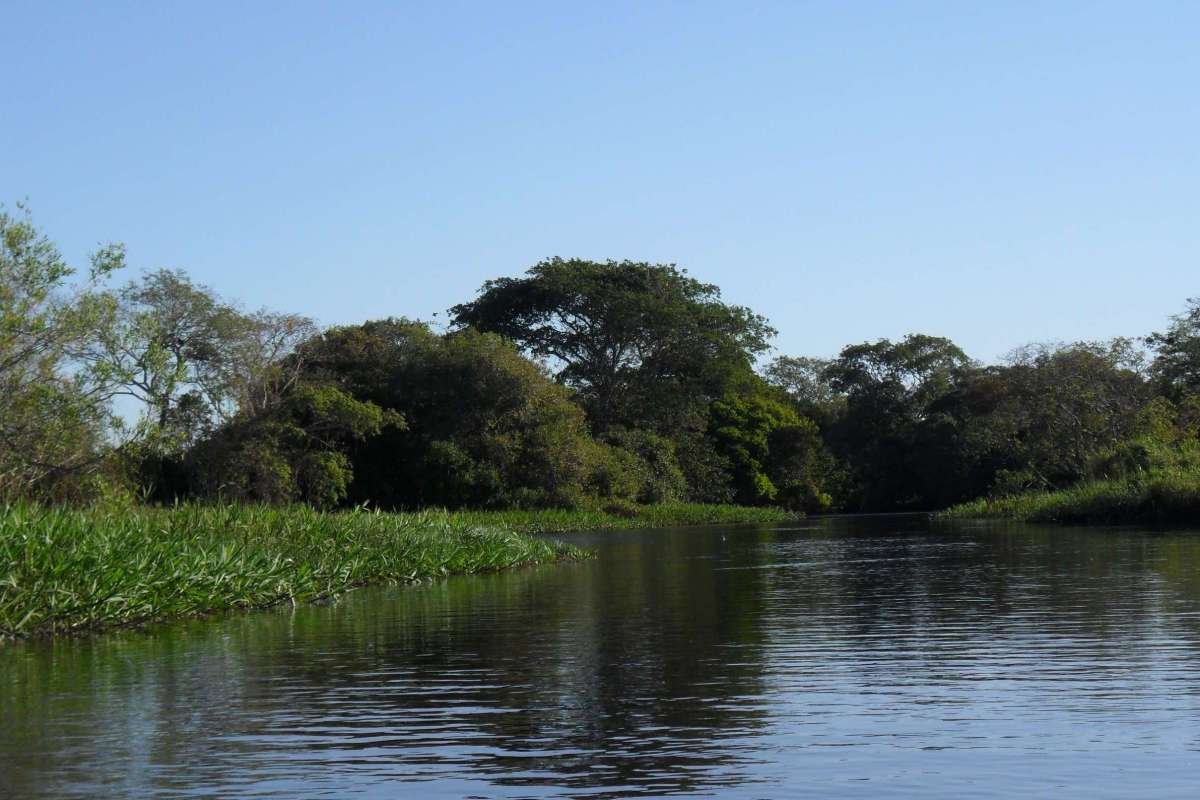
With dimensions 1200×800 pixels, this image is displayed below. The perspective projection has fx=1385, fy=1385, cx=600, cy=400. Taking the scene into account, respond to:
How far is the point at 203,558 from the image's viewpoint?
64.2 feet

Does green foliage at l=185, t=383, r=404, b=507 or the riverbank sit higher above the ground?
green foliage at l=185, t=383, r=404, b=507

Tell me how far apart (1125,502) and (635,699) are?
130 ft

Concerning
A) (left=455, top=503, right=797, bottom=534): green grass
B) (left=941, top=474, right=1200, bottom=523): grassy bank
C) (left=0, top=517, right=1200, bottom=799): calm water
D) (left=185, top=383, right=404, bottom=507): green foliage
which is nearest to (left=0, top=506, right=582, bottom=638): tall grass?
(left=0, top=517, right=1200, bottom=799): calm water

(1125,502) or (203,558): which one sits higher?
(203,558)

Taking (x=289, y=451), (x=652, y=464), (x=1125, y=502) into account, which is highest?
(x=289, y=451)

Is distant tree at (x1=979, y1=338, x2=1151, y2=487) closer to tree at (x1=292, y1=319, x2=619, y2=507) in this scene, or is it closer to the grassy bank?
the grassy bank

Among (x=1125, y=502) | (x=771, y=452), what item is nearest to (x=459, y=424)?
(x=1125, y=502)

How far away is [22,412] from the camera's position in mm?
26531

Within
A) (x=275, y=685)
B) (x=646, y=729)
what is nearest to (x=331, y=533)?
(x=275, y=685)

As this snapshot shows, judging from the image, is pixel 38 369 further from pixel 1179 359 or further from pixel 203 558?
pixel 1179 359

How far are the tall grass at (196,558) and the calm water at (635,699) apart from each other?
0.78 m

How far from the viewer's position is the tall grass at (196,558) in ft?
53.9

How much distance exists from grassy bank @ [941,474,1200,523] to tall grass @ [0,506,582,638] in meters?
25.2

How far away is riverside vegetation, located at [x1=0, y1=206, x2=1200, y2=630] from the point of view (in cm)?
2728
